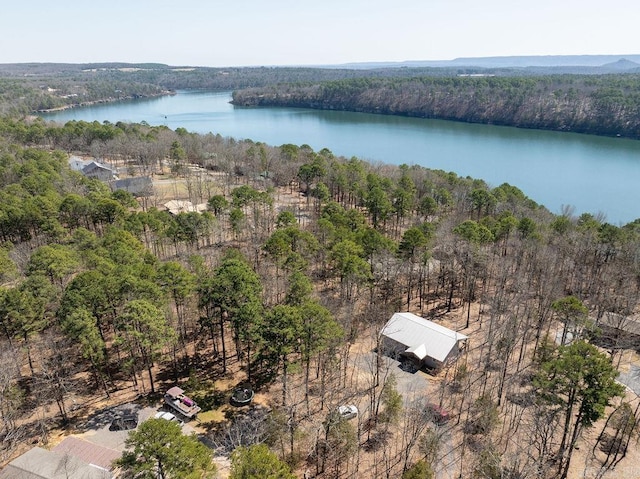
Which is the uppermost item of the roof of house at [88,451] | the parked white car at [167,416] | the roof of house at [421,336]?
the roof of house at [88,451]

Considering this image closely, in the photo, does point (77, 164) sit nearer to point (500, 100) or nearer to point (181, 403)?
point (181, 403)

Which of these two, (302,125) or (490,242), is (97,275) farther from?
(302,125)

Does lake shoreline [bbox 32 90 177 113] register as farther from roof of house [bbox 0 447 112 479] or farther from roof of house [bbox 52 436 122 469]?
roof of house [bbox 0 447 112 479]

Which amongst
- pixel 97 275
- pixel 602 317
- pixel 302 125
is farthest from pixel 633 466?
pixel 302 125

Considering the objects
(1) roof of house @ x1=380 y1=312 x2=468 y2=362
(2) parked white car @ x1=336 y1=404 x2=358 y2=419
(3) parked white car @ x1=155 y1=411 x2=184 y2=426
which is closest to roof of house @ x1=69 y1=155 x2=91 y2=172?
(3) parked white car @ x1=155 y1=411 x2=184 y2=426

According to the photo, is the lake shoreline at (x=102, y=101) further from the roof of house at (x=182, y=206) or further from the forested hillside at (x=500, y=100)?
the roof of house at (x=182, y=206)

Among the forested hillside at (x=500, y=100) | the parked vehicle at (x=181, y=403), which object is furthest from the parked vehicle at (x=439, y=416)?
the forested hillside at (x=500, y=100)

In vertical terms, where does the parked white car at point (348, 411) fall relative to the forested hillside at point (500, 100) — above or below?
below
